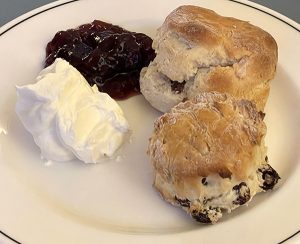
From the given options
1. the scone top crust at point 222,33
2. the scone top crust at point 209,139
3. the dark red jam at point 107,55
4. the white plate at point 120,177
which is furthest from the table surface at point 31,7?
the scone top crust at point 209,139

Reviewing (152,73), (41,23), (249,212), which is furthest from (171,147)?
(41,23)

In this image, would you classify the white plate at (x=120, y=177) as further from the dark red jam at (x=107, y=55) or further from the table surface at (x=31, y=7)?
the table surface at (x=31, y=7)

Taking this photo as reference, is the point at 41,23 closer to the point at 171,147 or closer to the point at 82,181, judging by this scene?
the point at 82,181

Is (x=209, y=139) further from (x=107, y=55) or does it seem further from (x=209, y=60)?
(x=107, y=55)

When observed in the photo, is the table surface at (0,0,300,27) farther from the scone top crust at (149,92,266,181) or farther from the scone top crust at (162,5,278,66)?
the scone top crust at (149,92,266,181)

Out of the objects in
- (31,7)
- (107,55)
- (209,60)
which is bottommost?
(31,7)

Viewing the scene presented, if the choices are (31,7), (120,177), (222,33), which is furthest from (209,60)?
(31,7)
